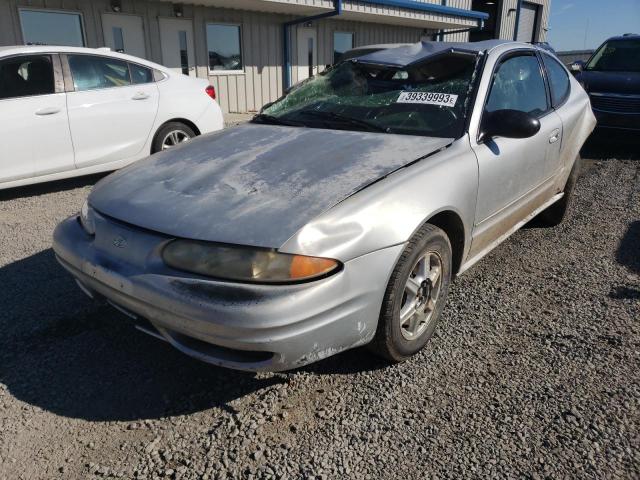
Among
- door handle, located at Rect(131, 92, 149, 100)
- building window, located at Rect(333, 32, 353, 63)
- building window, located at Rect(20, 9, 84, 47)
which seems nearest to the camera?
door handle, located at Rect(131, 92, 149, 100)

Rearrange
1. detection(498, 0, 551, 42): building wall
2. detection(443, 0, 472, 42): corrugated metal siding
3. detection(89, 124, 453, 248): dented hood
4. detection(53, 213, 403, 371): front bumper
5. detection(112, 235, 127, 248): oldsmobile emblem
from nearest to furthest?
detection(53, 213, 403, 371): front bumper < detection(89, 124, 453, 248): dented hood < detection(112, 235, 127, 248): oldsmobile emblem < detection(443, 0, 472, 42): corrugated metal siding < detection(498, 0, 551, 42): building wall

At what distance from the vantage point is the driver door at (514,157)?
9.60ft

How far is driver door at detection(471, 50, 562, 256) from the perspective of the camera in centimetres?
293

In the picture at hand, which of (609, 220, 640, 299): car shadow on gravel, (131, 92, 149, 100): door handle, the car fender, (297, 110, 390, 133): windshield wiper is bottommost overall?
(609, 220, 640, 299): car shadow on gravel

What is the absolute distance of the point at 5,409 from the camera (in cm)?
227

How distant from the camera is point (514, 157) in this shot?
3.14 m

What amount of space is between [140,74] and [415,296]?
4.83m

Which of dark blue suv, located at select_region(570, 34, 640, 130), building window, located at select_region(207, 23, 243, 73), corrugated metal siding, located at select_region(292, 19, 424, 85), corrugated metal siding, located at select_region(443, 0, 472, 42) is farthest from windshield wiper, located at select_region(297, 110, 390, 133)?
corrugated metal siding, located at select_region(443, 0, 472, 42)

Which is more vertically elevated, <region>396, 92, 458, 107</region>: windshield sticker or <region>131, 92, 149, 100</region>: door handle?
<region>396, 92, 458, 107</region>: windshield sticker

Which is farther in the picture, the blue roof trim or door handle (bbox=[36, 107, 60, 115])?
the blue roof trim

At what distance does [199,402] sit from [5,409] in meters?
0.86

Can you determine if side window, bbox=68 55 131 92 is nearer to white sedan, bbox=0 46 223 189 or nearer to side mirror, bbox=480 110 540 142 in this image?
white sedan, bbox=0 46 223 189

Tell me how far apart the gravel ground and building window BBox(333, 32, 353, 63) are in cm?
1295

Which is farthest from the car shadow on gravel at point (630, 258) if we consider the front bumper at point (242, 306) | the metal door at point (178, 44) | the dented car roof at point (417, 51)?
the metal door at point (178, 44)
